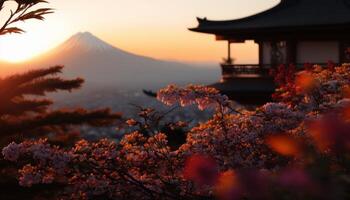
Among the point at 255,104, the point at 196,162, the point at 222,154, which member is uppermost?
the point at 196,162

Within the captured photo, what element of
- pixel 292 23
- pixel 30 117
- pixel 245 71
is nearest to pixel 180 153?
pixel 30 117

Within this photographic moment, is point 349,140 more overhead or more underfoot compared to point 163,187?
more overhead

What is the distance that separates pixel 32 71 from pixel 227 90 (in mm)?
11747

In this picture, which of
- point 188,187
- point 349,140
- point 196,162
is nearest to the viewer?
point 349,140

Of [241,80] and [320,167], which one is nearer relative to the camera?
[320,167]

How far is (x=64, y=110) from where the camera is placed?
55.4 feet

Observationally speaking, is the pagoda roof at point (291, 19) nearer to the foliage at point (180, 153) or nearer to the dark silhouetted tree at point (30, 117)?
the dark silhouetted tree at point (30, 117)

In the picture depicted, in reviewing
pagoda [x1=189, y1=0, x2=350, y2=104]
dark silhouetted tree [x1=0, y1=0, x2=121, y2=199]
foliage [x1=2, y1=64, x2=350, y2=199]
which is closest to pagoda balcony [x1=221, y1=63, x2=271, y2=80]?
pagoda [x1=189, y1=0, x2=350, y2=104]

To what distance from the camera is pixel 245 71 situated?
27031mm

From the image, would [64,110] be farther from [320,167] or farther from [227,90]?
[320,167]

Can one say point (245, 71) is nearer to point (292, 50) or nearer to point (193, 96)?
point (292, 50)

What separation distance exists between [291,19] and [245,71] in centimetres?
317

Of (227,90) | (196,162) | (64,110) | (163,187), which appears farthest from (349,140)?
(227,90)

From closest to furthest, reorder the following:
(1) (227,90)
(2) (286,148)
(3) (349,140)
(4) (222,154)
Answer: (3) (349,140) → (2) (286,148) → (4) (222,154) → (1) (227,90)
